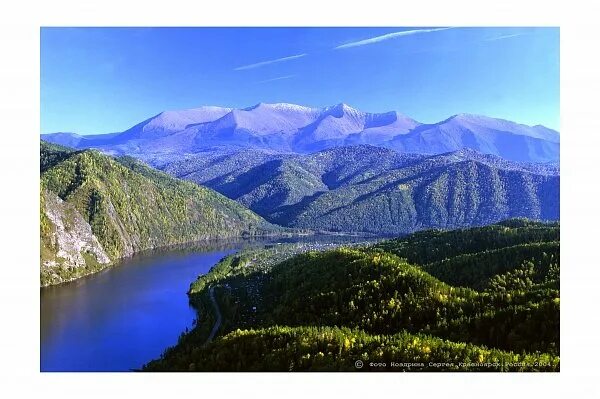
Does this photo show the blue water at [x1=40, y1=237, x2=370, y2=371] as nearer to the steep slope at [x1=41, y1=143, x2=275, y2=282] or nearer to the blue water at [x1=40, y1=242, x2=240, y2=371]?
the blue water at [x1=40, y1=242, x2=240, y2=371]

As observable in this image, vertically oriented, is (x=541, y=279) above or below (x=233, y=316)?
above

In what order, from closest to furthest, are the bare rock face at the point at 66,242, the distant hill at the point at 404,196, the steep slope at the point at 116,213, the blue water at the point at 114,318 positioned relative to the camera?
the blue water at the point at 114,318 → the bare rock face at the point at 66,242 → the steep slope at the point at 116,213 → the distant hill at the point at 404,196

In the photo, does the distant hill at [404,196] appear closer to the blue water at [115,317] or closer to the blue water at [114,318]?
the blue water at [115,317]

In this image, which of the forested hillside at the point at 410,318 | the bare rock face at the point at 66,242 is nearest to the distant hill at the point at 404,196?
the bare rock face at the point at 66,242

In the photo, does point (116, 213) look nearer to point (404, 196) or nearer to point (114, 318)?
point (114, 318)

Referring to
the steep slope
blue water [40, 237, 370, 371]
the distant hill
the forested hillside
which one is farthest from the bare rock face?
the distant hill
